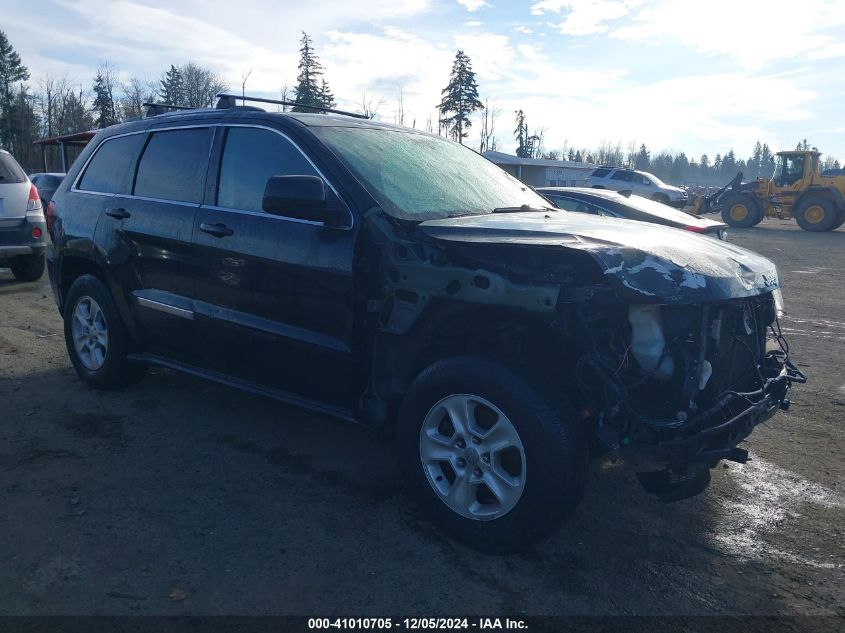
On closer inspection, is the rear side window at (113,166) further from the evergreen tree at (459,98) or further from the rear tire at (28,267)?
the evergreen tree at (459,98)

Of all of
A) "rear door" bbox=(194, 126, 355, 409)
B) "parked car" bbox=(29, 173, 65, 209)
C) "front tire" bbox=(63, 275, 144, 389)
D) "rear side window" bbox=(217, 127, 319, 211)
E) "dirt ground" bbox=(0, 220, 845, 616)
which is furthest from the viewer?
"parked car" bbox=(29, 173, 65, 209)

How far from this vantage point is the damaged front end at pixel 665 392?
3008mm

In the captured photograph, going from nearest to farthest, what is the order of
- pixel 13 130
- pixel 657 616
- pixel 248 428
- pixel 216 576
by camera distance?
1. pixel 657 616
2. pixel 216 576
3. pixel 248 428
4. pixel 13 130

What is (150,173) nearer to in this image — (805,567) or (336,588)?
(336,588)

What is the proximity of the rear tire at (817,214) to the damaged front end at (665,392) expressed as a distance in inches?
1012

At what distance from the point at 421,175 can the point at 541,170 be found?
52.9 metres

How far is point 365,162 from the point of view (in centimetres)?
398

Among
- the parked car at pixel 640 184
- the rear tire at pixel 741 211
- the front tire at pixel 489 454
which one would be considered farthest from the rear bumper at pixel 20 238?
the rear tire at pixel 741 211

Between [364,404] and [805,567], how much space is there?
2159 millimetres

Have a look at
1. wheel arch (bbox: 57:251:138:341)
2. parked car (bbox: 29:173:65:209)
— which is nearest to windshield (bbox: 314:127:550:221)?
wheel arch (bbox: 57:251:138:341)

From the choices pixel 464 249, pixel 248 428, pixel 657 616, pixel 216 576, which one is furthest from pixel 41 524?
pixel 657 616

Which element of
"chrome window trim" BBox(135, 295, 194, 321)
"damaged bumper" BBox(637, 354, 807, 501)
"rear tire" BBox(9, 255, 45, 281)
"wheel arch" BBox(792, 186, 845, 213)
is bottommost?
"rear tire" BBox(9, 255, 45, 281)

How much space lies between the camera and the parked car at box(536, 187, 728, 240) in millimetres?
9023

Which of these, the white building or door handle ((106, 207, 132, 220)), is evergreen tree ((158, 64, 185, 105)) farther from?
door handle ((106, 207, 132, 220))
